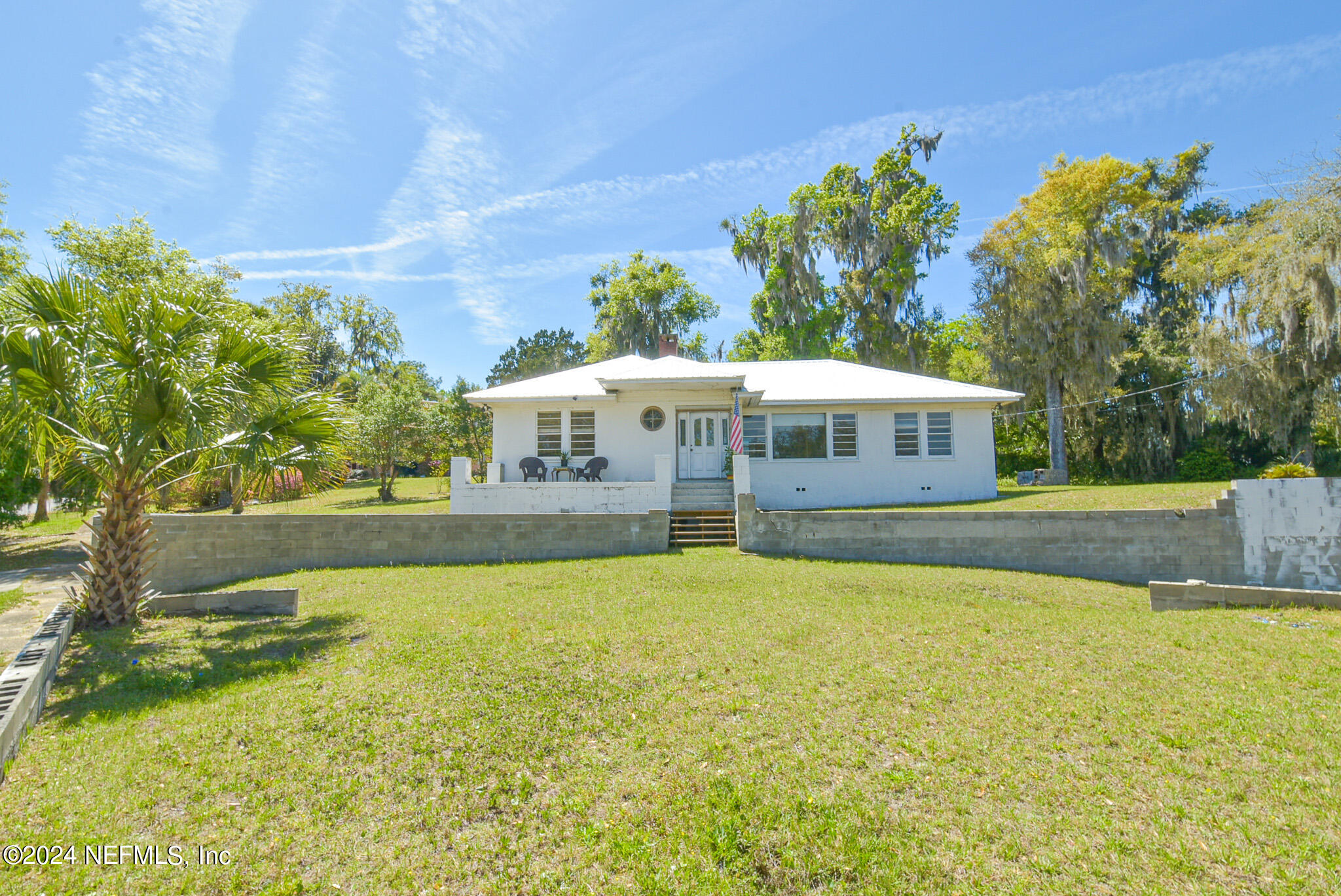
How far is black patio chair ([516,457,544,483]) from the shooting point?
15953 mm

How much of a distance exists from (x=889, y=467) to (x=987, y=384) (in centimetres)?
1230

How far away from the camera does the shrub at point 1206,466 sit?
2248 cm

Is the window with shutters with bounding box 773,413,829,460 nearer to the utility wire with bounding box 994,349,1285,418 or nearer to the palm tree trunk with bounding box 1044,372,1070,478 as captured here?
the palm tree trunk with bounding box 1044,372,1070,478

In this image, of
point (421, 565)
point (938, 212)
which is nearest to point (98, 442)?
point (421, 565)

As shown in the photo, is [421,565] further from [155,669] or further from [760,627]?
[760,627]

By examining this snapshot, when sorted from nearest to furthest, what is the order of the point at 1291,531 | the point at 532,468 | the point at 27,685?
the point at 27,685 → the point at 1291,531 → the point at 532,468

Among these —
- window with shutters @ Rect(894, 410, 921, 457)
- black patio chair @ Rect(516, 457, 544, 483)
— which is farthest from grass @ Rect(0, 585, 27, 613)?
window with shutters @ Rect(894, 410, 921, 457)

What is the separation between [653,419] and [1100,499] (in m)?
10.5

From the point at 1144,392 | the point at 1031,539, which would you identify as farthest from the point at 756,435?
the point at 1144,392

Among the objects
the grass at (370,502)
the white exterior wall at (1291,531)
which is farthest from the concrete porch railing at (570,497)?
the white exterior wall at (1291,531)

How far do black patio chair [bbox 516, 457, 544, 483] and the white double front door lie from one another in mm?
3531

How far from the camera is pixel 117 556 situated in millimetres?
7301

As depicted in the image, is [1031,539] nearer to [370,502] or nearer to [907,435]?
[907,435]

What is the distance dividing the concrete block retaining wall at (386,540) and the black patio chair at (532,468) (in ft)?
12.4
